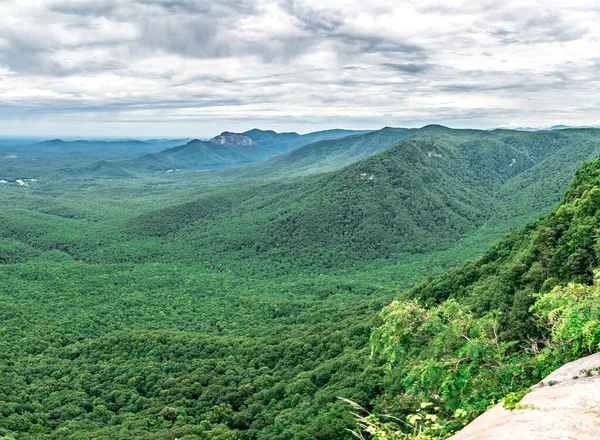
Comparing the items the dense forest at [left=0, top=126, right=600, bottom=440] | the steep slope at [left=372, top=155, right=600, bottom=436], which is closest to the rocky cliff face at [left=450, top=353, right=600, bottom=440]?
the steep slope at [left=372, top=155, right=600, bottom=436]

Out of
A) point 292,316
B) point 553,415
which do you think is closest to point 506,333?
point 553,415

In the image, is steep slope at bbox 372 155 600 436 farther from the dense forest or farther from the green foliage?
the dense forest

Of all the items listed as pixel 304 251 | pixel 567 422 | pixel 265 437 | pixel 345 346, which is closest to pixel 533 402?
pixel 567 422

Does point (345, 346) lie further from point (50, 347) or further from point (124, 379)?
point (50, 347)

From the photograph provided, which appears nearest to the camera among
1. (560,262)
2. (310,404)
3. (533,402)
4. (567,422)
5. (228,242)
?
(567,422)

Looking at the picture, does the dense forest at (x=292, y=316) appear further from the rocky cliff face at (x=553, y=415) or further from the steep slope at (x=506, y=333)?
the rocky cliff face at (x=553, y=415)
